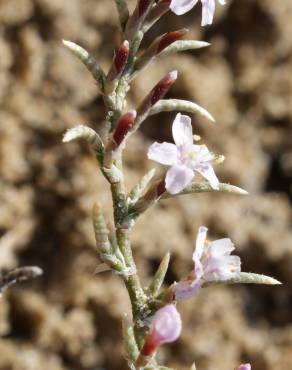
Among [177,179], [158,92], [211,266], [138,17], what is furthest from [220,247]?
[138,17]

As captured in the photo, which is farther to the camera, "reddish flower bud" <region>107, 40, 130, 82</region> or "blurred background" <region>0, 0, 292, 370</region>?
"blurred background" <region>0, 0, 292, 370</region>

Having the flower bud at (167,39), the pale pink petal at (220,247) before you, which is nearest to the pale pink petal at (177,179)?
the pale pink petal at (220,247)

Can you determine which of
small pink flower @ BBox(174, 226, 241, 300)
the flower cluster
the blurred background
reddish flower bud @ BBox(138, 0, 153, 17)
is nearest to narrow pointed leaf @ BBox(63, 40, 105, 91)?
the flower cluster

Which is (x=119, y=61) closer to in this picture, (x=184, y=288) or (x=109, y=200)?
(x=184, y=288)

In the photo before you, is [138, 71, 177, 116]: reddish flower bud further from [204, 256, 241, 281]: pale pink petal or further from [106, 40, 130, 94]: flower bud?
[204, 256, 241, 281]: pale pink petal

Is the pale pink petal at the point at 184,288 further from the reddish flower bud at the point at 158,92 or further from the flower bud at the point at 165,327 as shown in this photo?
the reddish flower bud at the point at 158,92

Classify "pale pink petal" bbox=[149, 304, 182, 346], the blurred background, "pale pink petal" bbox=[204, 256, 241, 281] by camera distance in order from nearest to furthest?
"pale pink petal" bbox=[149, 304, 182, 346] < "pale pink petal" bbox=[204, 256, 241, 281] < the blurred background

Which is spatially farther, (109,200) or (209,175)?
(109,200)
